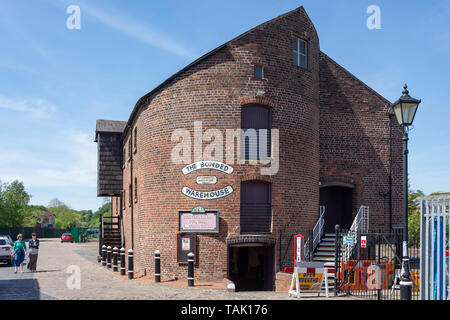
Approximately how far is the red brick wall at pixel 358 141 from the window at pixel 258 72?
16.4ft

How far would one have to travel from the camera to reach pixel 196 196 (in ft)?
54.6

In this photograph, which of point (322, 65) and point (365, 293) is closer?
point (365, 293)

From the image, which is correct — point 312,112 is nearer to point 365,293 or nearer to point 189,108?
point 189,108

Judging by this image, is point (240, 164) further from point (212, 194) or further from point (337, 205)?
point (337, 205)

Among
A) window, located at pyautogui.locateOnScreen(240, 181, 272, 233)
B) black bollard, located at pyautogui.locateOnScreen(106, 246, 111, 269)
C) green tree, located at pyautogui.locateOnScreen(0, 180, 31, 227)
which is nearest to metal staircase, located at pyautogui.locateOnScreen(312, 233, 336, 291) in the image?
window, located at pyautogui.locateOnScreen(240, 181, 272, 233)

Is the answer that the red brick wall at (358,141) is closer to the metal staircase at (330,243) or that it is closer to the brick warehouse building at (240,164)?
the metal staircase at (330,243)

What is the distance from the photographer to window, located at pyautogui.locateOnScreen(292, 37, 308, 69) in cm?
1850

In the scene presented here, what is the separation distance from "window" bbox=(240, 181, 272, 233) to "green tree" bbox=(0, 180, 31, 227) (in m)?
53.9

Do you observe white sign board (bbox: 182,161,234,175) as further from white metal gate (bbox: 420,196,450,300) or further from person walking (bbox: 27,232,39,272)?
white metal gate (bbox: 420,196,450,300)

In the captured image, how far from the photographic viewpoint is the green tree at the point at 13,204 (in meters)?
63.0

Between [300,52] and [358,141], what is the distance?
17.6ft

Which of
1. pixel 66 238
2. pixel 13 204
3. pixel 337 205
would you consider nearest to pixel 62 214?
pixel 13 204
